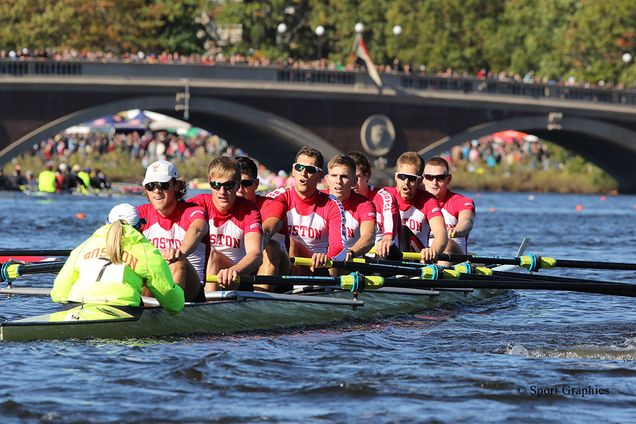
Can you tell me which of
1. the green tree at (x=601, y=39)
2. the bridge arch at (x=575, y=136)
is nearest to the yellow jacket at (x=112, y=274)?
the bridge arch at (x=575, y=136)

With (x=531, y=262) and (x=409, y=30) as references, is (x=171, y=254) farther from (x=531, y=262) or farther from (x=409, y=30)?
(x=409, y=30)

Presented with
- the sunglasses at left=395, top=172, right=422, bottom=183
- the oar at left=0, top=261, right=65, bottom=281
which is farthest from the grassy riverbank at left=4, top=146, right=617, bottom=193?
the oar at left=0, top=261, right=65, bottom=281

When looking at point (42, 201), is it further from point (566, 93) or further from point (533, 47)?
point (533, 47)

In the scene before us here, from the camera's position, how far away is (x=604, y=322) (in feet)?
49.6

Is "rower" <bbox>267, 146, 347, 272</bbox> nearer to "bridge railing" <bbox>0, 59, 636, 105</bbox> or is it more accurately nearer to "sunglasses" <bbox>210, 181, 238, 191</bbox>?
"sunglasses" <bbox>210, 181, 238, 191</bbox>

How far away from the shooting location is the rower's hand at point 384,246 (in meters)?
15.4

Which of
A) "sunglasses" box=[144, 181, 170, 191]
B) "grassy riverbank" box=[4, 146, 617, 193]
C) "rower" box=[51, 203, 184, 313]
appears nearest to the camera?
"rower" box=[51, 203, 184, 313]

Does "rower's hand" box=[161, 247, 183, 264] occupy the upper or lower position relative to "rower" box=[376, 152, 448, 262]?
lower

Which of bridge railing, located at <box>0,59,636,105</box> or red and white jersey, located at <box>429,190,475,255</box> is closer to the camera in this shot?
red and white jersey, located at <box>429,190,475,255</box>

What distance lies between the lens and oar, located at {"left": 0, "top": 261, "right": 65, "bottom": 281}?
45.2ft

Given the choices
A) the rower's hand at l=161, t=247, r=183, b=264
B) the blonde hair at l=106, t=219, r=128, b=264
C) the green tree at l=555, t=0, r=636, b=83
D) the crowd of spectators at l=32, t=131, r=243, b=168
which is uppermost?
the green tree at l=555, t=0, r=636, b=83

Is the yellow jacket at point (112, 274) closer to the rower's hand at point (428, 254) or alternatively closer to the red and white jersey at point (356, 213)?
the red and white jersey at point (356, 213)

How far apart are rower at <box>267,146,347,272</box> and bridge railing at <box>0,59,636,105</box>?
34.5 meters

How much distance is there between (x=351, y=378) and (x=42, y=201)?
3787cm
